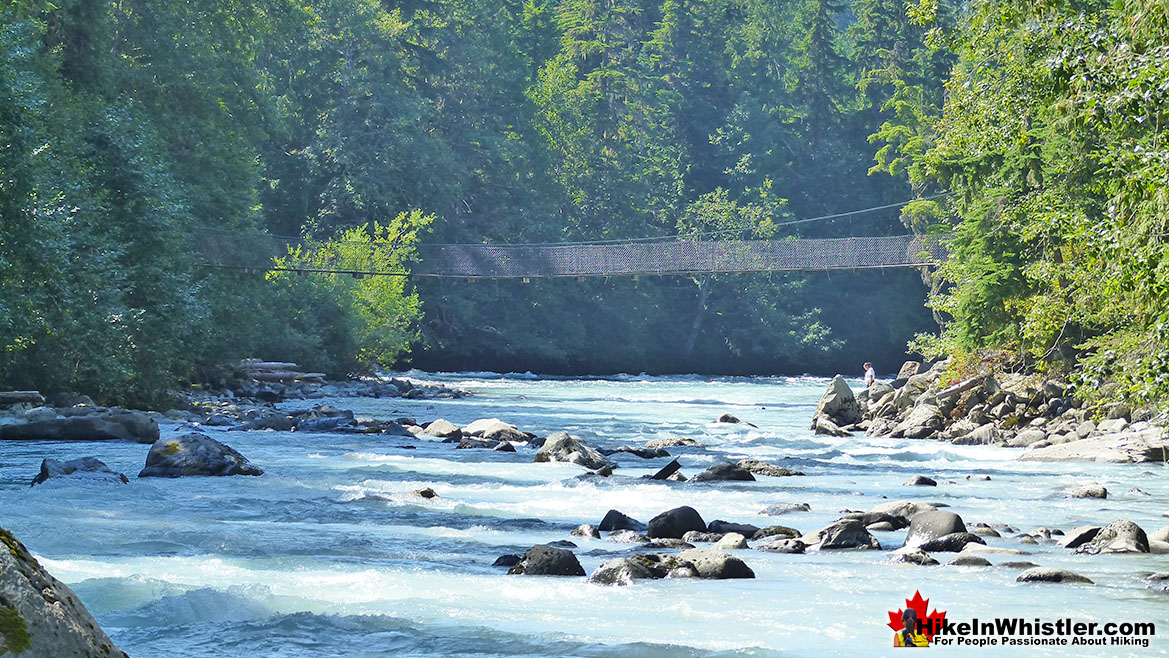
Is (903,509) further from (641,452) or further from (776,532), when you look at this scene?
(641,452)

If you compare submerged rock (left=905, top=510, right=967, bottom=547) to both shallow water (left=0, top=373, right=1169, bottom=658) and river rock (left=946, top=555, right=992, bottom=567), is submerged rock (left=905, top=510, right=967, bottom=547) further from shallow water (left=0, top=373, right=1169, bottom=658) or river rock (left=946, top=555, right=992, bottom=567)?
river rock (left=946, top=555, right=992, bottom=567)

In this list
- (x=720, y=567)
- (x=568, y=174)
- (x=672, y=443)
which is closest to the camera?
(x=720, y=567)

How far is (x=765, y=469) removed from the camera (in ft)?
37.4

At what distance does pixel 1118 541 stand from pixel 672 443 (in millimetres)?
8186

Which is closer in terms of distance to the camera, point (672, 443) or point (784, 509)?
point (784, 509)

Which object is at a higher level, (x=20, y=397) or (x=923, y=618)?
(x=20, y=397)

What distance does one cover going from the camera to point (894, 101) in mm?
40562

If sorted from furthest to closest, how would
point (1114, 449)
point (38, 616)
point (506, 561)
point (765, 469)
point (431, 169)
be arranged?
point (431, 169) < point (1114, 449) < point (765, 469) < point (506, 561) < point (38, 616)

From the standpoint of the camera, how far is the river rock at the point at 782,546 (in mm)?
6922

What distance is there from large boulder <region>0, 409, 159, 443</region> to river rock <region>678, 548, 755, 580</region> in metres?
8.32

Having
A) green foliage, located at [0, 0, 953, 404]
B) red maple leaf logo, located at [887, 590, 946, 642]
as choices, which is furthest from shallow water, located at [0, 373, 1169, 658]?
green foliage, located at [0, 0, 953, 404]

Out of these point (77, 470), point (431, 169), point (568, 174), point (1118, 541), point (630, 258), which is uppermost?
point (568, 174)

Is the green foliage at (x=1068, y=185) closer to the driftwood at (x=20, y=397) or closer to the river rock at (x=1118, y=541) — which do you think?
the river rock at (x=1118, y=541)

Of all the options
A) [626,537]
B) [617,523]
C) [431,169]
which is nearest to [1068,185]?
[617,523]
